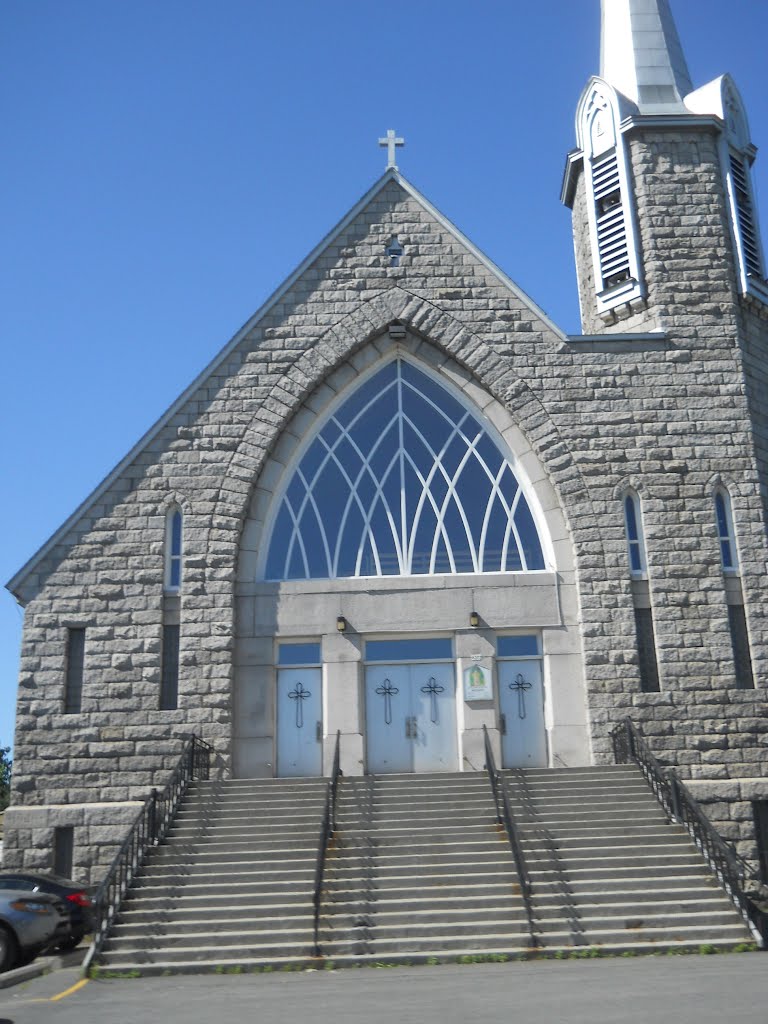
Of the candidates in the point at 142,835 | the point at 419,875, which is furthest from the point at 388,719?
the point at 142,835

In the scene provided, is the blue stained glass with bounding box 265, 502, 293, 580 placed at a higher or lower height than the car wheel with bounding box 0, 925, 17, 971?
higher

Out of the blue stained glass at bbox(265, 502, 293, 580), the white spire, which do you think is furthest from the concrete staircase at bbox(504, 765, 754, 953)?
the white spire

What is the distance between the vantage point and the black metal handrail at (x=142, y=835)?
10.1m

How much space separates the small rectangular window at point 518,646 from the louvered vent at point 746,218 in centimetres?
718

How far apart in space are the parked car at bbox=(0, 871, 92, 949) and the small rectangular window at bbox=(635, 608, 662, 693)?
8029mm

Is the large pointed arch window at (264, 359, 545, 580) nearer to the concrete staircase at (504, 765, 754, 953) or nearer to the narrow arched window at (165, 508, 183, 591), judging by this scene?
the narrow arched window at (165, 508, 183, 591)

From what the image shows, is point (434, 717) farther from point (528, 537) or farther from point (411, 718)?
point (528, 537)

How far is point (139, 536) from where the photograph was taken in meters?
15.2

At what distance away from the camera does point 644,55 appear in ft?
61.9

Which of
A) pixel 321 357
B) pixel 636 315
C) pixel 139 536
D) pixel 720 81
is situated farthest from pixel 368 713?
pixel 720 81

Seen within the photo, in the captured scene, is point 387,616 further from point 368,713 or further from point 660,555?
point 660,555

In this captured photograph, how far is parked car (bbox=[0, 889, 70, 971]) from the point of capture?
10414 millimetres

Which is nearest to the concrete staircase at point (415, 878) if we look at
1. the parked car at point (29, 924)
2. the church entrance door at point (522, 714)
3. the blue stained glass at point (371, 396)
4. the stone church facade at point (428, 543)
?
the parked car at point (29, 924)

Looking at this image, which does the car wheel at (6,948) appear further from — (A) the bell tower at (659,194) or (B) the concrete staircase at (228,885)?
(A) the bell tower at (659,194)
